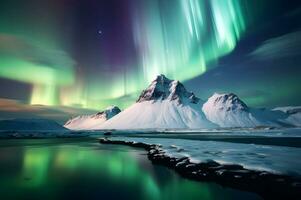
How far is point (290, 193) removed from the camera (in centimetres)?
1484

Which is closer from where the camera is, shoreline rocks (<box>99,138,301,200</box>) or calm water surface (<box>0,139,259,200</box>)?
shoreline rocks (<box>99,138,301,200</box>)

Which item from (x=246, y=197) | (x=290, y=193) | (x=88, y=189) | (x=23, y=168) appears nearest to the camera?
(x=290, y=193)

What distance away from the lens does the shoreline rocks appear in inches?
617

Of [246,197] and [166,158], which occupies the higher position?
[166,158]

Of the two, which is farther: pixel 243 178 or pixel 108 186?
pixel 108 186

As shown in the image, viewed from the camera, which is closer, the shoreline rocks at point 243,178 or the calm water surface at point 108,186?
the shoreline rocks at point 243,178

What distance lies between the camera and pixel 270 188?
1653 cm

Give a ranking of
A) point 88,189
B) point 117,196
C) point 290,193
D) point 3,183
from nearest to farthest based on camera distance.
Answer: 1. point 290,193
2. point 117,196
3. point 88,189
4. point 3,183

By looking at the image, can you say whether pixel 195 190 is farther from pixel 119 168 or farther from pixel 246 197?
pixel 119 168

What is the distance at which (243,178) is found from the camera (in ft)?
64.3

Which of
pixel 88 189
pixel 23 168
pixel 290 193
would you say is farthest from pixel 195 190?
pixel 23 168

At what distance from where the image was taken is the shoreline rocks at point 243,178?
15.7 meters

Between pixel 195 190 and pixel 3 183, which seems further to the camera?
pixel 3 183

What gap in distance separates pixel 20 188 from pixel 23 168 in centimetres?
1248
